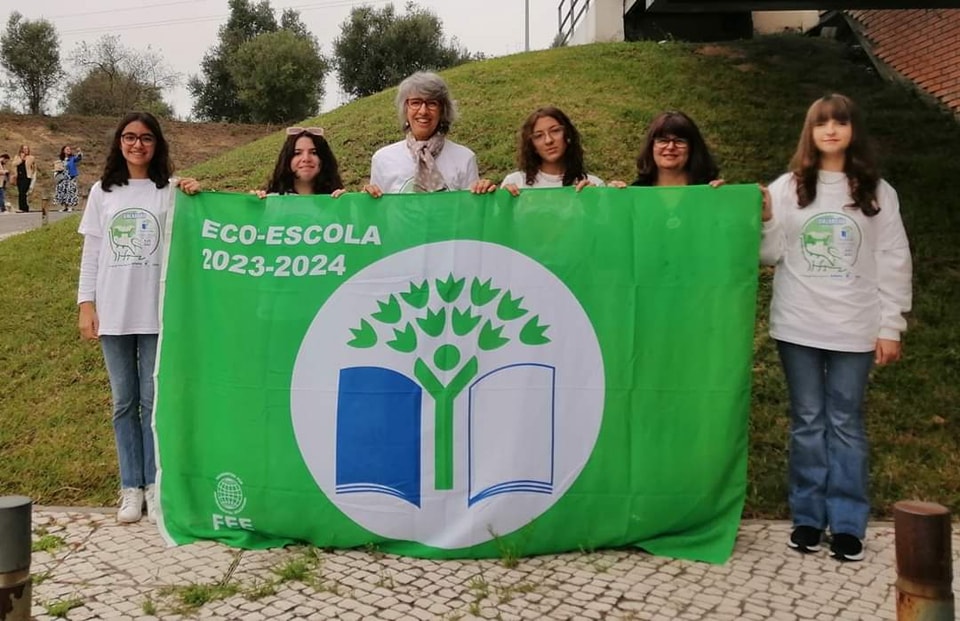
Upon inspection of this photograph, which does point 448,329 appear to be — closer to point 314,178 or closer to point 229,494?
point 314,178

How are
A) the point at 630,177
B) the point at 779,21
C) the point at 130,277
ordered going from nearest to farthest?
the point at 130,277, the point at 630,177, the point at 779,21

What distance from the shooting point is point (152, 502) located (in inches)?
159

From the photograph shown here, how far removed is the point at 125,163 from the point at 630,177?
6.93 m

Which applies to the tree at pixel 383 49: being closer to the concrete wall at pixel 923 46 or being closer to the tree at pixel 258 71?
the tree at pixel 258 71

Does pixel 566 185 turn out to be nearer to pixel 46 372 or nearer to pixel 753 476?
pixel 753 476

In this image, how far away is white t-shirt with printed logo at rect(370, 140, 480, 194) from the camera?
4.22 metres

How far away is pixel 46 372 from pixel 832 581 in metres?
5.74

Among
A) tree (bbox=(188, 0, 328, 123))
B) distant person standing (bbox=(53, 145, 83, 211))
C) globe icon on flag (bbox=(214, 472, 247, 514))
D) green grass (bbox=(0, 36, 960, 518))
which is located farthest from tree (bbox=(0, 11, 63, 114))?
globe icon on flag (bbox=(214, 472, 247, 514))

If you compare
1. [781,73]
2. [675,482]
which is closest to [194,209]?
[675,482]

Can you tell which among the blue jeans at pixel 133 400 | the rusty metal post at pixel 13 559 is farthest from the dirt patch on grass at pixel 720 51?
the rusty metal post at pixel 13 559

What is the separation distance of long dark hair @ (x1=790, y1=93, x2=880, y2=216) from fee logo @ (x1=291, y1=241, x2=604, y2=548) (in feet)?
3.81

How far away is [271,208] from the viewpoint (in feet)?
12.9

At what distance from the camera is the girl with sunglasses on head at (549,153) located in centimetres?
405

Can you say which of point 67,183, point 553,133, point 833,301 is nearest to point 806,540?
point 833,301
